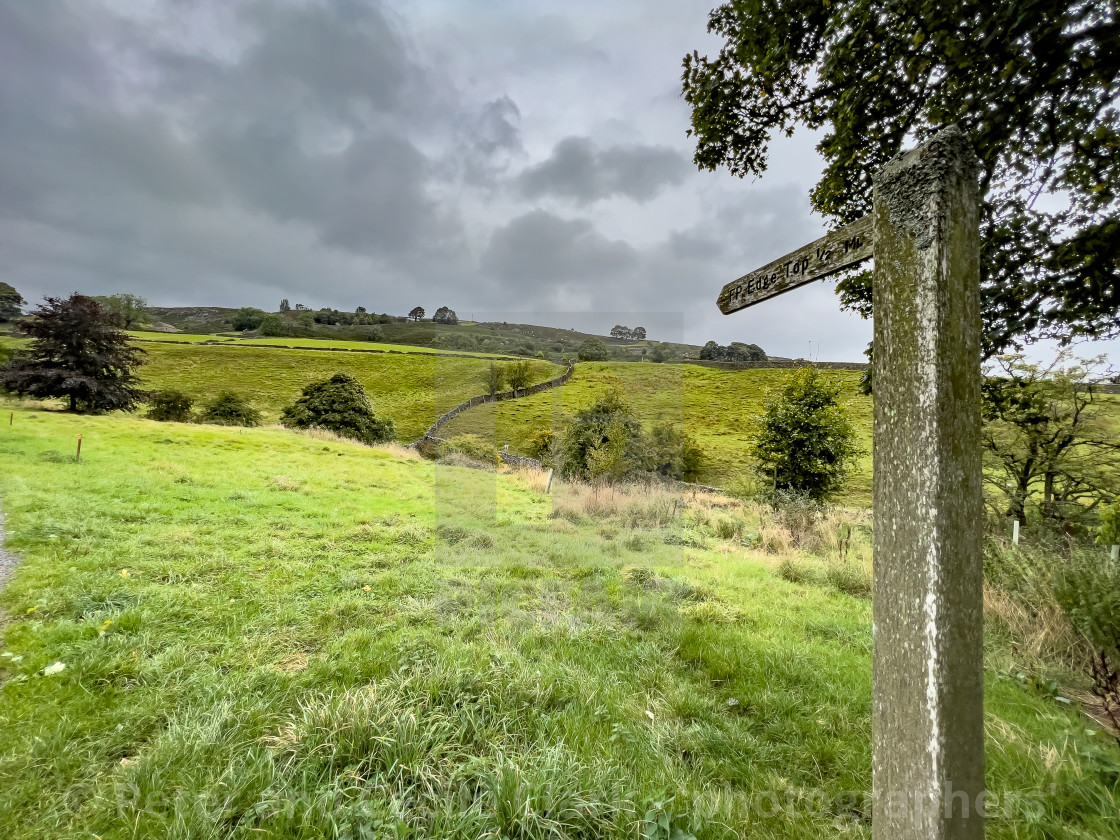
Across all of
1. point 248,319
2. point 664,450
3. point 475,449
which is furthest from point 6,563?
point 248,319

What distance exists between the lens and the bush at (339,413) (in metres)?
29.5

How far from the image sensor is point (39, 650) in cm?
366

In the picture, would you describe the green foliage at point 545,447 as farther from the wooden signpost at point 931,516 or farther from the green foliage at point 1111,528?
the green foliage at point 1111,528

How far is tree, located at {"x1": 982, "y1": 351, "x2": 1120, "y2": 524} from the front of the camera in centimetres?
1063

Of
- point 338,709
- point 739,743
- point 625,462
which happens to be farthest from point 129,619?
point 625,462

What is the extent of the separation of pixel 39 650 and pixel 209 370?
1831 inches

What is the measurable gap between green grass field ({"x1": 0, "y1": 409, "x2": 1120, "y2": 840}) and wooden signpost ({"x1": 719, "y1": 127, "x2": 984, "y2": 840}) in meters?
1.24

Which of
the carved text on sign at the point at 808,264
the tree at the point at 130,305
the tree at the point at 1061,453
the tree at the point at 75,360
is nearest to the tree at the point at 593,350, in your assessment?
the carved text on sign at the point at 808,264

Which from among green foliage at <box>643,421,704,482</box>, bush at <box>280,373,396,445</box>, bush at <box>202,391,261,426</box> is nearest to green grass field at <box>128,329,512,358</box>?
bush at <box>280,373,396,445</box>

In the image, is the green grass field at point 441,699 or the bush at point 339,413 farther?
the bush at point 339,413

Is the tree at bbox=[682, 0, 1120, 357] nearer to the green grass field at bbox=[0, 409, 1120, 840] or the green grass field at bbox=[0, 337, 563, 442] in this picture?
the green grass field at bbox=[0, 409, 1120, 840]

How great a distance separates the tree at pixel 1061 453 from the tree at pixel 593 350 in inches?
392

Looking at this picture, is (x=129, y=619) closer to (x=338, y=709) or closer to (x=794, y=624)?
(x=338, y=709)

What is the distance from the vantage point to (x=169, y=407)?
27.4 metres
